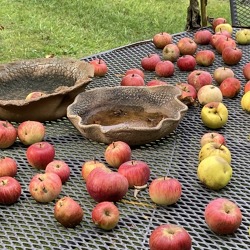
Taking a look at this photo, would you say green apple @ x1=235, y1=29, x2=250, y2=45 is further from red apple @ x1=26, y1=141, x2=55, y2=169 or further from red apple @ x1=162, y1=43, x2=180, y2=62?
red apple @ x1=26, y1=141, x2=55, y2=169

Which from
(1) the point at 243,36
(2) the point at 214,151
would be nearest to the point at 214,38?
(1) the point at 243,36

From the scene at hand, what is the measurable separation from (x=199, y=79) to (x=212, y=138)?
66cm

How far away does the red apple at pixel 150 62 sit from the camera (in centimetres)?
330

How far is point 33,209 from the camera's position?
6.64 ft

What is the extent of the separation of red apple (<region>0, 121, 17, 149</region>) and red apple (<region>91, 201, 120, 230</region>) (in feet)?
2.18

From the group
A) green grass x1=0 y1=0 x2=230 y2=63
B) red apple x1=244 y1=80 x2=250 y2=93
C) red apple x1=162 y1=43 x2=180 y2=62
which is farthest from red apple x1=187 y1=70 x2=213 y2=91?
green grass x1=0 y1=0 x2=230 y2=63

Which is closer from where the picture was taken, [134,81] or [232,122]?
[232,122]

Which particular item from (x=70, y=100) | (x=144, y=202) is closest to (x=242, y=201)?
(x=144, y=202)

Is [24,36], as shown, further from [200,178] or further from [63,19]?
[200,178]

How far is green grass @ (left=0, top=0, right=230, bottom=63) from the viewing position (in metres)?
5.71

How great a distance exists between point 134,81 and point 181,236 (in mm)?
1328

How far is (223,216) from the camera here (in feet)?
6.08

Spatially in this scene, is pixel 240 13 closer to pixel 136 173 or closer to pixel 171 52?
pixel 171 52

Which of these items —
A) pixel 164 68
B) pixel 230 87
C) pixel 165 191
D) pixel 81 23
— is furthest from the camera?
pixel 81 23
